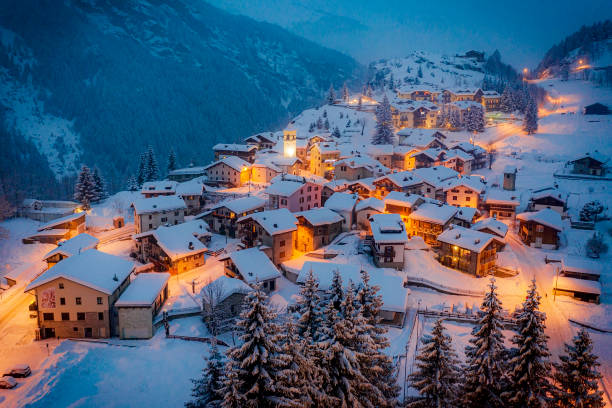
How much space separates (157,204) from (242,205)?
37.7 feet

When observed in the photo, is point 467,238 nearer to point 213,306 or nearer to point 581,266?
point 581,266

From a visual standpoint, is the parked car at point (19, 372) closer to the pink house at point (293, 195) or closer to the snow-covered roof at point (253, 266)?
the snow-covered roof at point (253, 266)

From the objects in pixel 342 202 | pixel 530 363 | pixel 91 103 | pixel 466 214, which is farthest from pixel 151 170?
pixel 91 103

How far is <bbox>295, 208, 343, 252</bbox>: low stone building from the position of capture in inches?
1982

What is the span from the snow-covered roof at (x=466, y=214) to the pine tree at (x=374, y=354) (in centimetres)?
3251

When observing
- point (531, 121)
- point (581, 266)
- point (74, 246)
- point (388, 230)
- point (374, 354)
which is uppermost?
point (531, 121)

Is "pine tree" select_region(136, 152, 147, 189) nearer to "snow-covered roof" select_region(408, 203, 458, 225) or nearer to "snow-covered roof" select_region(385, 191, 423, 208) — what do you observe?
"snow-covered roof" select_region(385, 191, 423, 208)

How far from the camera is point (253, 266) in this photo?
41562 mm

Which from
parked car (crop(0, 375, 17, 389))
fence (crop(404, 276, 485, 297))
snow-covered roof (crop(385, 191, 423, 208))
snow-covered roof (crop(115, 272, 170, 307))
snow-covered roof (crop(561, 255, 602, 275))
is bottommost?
parked car (crop(0, 375, 17, 389))

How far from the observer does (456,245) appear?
45.4m

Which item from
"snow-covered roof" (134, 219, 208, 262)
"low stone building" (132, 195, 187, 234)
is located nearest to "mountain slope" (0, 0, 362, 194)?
"low stone building" (132, 195, 187, 234)

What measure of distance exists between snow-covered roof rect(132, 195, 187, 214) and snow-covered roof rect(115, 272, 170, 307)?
18.0 meters

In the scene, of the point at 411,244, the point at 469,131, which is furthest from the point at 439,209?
the point at 469,131

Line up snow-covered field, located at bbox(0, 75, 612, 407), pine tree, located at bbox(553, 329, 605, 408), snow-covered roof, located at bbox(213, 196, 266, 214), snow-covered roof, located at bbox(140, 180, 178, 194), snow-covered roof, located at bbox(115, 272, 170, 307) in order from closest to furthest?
1. pine tree, located at bbox(553, 329, 605, 408)
2. snow-covered field, located at bbox(0, 75, 612, 407)
3. snow-covered roof, located at bbox(115, 272, 170, 307)
4. snow-covered roof, located at bbox(213, 196, 266, 214)
5. snow-covered roof, located at bbox(140, 180, 178, 194)
